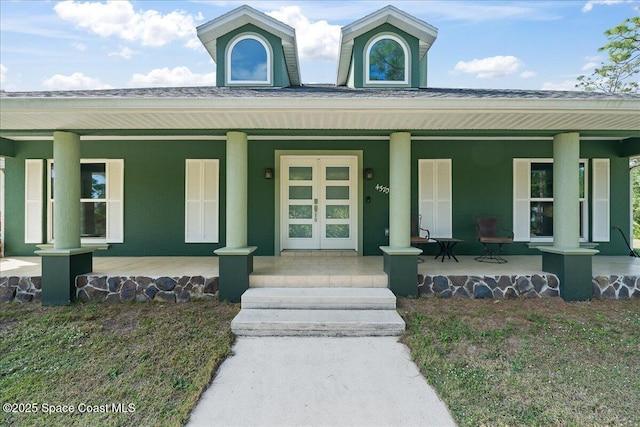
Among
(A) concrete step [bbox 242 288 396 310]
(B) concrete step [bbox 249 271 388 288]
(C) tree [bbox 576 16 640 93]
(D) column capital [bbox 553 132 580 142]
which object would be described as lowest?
(A) concrete step [bbox 242 288 396 310]

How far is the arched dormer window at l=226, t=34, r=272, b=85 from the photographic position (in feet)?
23.9

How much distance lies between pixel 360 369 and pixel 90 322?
355cm

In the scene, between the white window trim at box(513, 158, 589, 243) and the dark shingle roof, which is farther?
the white window trim at box(513, 158, 589, 243)

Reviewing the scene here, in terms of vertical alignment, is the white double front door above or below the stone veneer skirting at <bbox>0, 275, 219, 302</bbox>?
above

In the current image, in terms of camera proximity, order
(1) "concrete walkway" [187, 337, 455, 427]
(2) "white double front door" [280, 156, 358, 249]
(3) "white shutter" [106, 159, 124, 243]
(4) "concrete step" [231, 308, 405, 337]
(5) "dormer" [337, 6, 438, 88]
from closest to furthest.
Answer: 1. (1) "concrete walkway" [187, 337, 455, 427]
2. (4) "concrete step" [231, 308, 405, 337]
3. (5) "dormer" [337, 6, 438, 88]
4. (3) "white shutter" [106, 159, 124, 243]
5. (2) "white double front door" [280, 156, 358, 249]

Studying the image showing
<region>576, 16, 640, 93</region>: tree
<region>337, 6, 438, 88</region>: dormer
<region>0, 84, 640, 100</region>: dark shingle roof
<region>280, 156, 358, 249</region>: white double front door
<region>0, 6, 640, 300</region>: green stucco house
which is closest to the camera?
<region>0, 84, 640, 100</region>: dark shingle roof

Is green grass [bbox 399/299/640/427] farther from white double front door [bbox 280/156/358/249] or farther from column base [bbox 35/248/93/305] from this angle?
column base [bbox 35/248/93/305]

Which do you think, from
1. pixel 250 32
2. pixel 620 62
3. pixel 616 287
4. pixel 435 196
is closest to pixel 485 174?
pixel 435 196

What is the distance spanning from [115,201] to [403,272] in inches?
251

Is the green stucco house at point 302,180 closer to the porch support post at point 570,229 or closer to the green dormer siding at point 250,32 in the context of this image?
the green dormer siding at point 250,32

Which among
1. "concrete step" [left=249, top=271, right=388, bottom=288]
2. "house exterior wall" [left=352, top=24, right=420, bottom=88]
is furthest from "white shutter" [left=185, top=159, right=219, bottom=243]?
"house exterior wall" [left=352, top=24, right=420, bottom=88]

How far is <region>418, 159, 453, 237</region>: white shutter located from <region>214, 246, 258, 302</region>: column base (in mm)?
4278

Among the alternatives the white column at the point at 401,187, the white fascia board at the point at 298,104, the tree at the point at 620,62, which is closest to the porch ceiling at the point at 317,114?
A: the white fascia board at the point at 298,104

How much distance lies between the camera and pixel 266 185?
745 centimetres
